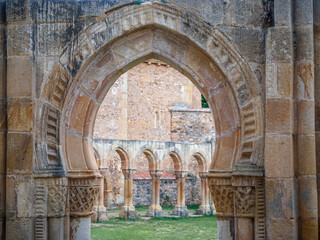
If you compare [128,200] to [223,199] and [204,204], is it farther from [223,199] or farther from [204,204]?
[223,199]

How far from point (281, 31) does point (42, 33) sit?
2438mm

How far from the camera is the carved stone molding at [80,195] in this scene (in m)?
5.52

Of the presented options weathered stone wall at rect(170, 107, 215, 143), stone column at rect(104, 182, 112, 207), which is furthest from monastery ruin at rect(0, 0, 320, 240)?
weathered stone wall at rect(170, 107, 215, 143)

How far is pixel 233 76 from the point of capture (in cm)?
534

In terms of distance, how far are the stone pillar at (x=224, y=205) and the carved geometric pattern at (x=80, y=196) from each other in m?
1.34

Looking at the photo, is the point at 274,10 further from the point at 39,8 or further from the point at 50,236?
the point at 50,236

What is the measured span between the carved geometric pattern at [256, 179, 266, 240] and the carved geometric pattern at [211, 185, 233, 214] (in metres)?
0.36

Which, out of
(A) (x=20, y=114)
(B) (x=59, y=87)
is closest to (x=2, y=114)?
(A) (x=20, y=114)

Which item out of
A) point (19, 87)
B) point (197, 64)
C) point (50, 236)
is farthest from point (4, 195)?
point (197, 64)

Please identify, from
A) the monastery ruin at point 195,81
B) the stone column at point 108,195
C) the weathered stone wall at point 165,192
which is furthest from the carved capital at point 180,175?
the monastery ruin at point 195,81

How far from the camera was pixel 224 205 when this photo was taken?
5.44m

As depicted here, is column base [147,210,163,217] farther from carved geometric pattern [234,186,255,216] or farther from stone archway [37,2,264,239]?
carved geometric pattern [234,186,255,216]

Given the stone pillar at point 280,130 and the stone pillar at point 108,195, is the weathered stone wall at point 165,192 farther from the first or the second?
the stone pillar at point 280,130

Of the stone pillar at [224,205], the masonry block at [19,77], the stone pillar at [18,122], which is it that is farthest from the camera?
the stone pillar at [224,205]
